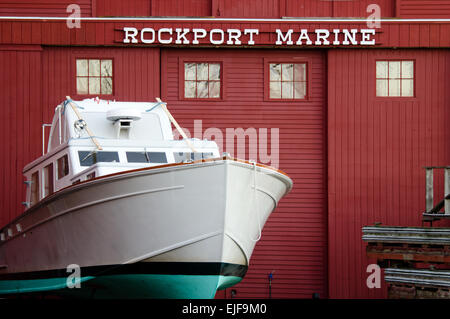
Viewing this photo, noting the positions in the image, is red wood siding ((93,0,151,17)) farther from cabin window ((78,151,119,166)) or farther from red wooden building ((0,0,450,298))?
cabin window ((78,151,119,166))

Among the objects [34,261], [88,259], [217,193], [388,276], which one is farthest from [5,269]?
[388,276]

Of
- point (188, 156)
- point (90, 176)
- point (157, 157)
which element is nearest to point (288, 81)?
point (188, 156)

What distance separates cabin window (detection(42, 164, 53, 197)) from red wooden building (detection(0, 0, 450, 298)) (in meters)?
3.70

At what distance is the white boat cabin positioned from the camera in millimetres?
12766

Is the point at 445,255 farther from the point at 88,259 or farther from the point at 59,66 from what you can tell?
the point at 59,66

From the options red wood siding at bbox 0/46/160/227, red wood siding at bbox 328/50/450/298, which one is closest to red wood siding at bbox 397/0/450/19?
red wood siding at bbox 328/50/450/298

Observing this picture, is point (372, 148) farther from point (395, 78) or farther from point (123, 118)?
point (123, 118)

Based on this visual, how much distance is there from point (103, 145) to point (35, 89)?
17.9 feet

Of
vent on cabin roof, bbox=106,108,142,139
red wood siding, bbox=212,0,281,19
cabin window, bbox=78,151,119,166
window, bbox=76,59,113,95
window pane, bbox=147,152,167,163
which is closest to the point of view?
cabin window, bbox=78,151,119,166

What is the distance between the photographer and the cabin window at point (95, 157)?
41.8 ft

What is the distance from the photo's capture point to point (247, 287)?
1748cm

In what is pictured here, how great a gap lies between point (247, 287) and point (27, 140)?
636 cm

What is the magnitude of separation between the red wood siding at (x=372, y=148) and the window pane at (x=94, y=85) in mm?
5674
